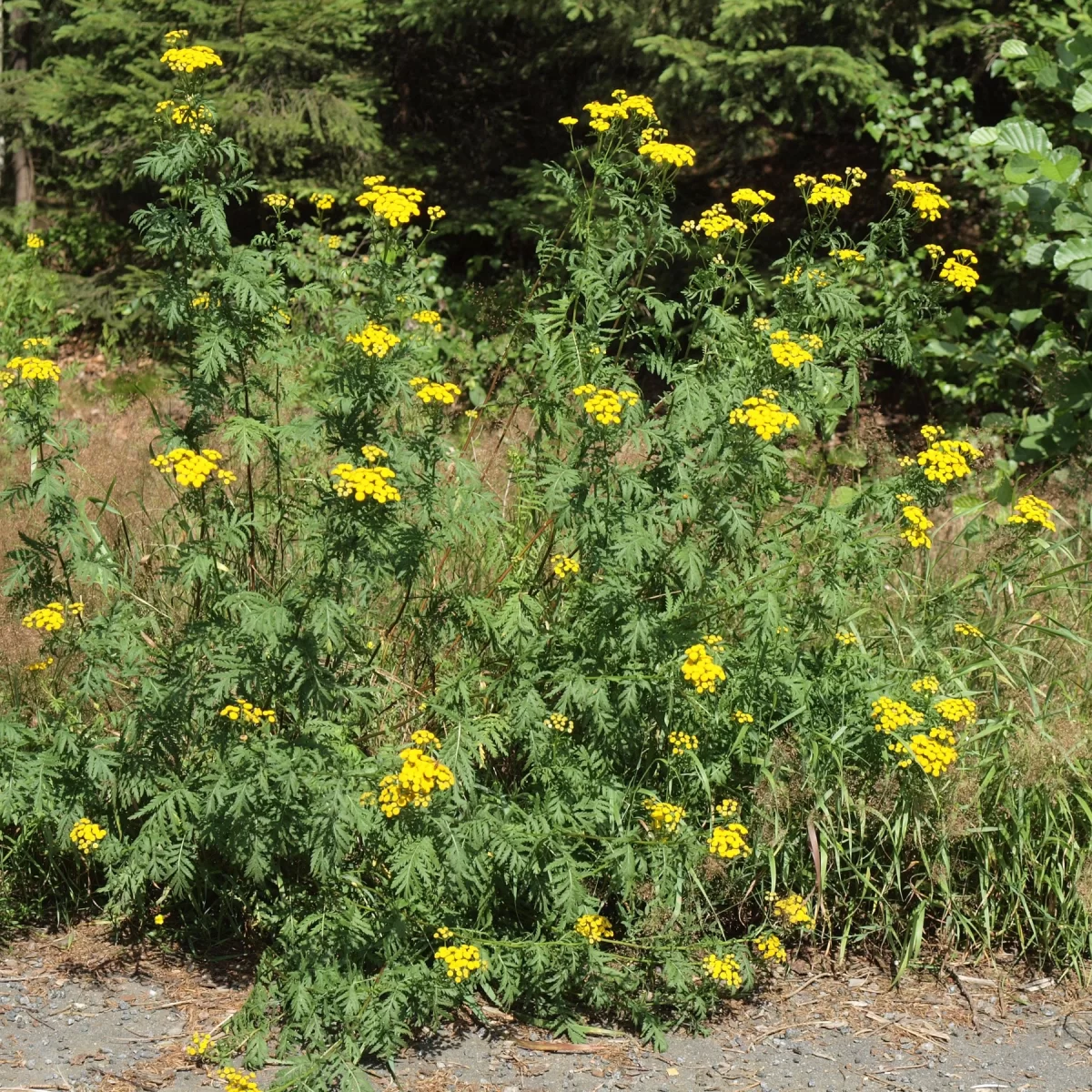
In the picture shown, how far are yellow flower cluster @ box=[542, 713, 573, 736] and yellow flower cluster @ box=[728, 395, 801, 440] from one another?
0.88 metres

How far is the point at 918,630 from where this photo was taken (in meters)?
4.48

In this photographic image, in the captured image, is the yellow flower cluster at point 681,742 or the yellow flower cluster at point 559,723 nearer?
the yellow flower cluster at point 559,723

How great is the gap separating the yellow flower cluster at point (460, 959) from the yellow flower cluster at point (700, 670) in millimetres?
861

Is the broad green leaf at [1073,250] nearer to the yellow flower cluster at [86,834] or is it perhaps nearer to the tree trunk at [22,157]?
the yellow flower cluster at [86,834]

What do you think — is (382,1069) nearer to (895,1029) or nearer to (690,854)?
(690,854)

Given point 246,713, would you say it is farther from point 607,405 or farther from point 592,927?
point 607,405

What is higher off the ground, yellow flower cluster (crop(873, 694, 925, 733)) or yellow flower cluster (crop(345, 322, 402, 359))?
yellow flower cluster (crop(345, 322, 402, 359))

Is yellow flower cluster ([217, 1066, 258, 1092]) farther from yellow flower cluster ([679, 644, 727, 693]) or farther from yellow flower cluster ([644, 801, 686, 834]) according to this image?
yellow flower cluster ([679, 644, 727, 693])

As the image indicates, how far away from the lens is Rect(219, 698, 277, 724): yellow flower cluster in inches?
130

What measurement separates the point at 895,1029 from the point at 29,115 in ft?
26.6

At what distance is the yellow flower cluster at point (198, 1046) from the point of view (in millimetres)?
3236

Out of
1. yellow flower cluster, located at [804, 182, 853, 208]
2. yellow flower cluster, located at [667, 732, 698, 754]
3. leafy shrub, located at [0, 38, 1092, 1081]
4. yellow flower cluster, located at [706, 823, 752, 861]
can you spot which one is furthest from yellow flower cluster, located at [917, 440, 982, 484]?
yellow flower cluster, located at [706, 823, 752, 861]

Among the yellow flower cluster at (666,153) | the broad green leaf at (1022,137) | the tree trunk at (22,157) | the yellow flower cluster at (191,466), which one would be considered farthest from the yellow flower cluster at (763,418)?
the tree trunk at (22,157)

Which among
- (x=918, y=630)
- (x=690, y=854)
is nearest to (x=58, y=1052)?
(x=690, y=854)
